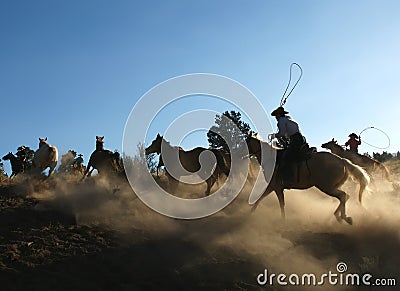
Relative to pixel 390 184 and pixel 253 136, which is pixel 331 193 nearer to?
pixel 253 136

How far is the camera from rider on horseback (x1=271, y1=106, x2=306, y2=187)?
13.1m

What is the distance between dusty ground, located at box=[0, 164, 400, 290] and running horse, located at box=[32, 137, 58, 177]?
7.51ft

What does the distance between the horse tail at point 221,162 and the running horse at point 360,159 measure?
4773 mm

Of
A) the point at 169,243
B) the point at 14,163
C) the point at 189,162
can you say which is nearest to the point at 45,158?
the point at 14,163

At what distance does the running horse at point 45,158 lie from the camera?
16969mm

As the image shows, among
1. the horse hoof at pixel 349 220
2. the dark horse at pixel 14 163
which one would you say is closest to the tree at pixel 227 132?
the horse hoof at pixel 349 220

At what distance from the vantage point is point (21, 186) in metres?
14.6

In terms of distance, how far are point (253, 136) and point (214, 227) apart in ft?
10.1

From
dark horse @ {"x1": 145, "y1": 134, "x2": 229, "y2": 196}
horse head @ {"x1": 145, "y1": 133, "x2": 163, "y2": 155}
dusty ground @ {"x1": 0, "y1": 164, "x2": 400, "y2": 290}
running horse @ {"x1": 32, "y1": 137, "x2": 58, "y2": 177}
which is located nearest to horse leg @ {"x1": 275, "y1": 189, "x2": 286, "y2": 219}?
dusty ground @ {"x1": 0, "y1": 164, "x2": 400, "y2": 290}

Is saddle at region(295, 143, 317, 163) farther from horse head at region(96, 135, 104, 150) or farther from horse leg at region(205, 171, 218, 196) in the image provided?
horse head at region(96, 135, 104, 150)

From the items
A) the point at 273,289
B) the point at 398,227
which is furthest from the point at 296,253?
the point at 398,227

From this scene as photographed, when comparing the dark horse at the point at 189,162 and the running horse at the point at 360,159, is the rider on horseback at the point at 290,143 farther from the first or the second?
the running horse at the point at 360,159

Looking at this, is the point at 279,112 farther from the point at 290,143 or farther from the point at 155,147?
the point at 155,147
